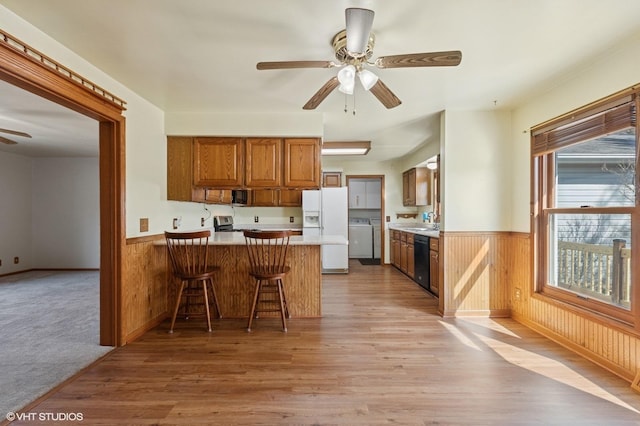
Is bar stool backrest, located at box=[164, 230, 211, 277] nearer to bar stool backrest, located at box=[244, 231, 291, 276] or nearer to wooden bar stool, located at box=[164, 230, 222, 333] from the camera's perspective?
wooden bar stool, located at box=[164, 230, 222, 333]

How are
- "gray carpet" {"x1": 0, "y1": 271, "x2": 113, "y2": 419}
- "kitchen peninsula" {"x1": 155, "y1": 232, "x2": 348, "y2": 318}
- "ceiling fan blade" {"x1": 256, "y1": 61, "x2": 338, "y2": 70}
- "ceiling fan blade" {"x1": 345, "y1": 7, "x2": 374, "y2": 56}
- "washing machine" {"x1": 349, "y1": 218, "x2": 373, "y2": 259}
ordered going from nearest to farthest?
"ceiling fan blade" {"x1": 345, "y1": 7, "x2": 374, "y2": 56}, "ceiling fan blade" {"x1": 256, "y1": 61, "x2": 338, "y2": 70}, "gray carpet" {"x1": 0, "y1": 271, "x2": 113, "y2": 419}, "kitchen peninsula" {"x1": 155, "y1": 232, "x2": 348, "y2": 318}, "washing machine" {"x1": 349, "y1": 218, "x2": 373, "y2": 259}

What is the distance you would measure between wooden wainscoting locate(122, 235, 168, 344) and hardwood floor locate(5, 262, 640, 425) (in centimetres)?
14

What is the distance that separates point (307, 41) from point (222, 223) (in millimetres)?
3472

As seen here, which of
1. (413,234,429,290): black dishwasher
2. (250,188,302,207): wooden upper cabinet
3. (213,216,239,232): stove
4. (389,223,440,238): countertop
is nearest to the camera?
(413,234,429,290): black dishwasher

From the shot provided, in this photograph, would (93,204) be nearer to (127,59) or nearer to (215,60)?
(127,59)

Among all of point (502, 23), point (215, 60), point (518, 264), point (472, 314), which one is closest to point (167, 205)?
point (215, 60)

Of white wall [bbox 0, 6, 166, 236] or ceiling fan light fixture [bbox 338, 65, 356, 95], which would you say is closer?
ceiling fan light fixture [bbox 338, 65, 356, 95]

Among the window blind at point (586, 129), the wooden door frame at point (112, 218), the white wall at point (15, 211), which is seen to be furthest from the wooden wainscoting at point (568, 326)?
the white wall at point (15, 211)

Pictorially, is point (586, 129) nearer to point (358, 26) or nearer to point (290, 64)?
point (358, 26)

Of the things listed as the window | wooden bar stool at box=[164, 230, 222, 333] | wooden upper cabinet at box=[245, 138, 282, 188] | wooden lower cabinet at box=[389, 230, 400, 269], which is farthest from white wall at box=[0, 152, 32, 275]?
the window

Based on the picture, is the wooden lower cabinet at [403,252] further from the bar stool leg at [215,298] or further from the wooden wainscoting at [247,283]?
the bar stool leg at [215,298]

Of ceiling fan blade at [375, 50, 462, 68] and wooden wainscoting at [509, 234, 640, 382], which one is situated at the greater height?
ceiling fan blade at [375, 50, 462, 68]

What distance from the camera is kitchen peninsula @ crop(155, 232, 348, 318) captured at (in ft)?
10.3

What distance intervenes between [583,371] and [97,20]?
3.93 meters
